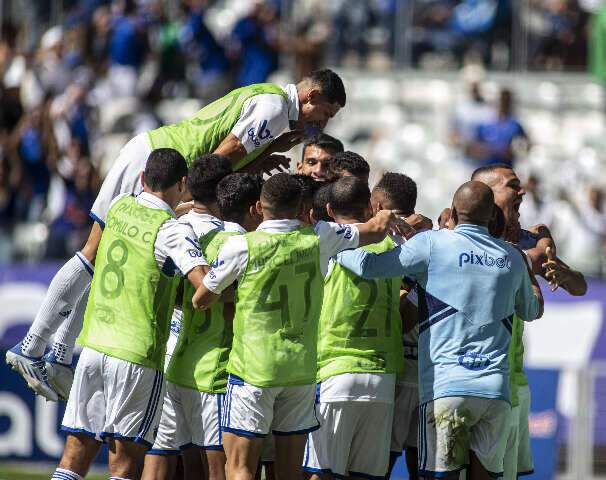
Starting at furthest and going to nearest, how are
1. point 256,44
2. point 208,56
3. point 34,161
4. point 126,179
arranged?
1. point 208,56
2. point 256,44
3. point 34,161
4. point 126,179

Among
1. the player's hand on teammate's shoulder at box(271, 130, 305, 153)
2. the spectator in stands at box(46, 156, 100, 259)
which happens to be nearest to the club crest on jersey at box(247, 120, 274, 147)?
the player's hand on teammate's shoulder at box(271, 130, 305, 153)

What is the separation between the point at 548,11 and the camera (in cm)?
1717

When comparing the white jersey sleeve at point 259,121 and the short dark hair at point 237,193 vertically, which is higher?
the white jersey sleeve at point 259,121

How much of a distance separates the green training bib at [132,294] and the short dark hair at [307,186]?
784 mm

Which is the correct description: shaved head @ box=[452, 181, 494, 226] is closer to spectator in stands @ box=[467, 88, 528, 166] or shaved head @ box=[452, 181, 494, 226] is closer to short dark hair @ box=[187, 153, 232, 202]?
short dark hair @ box=[187, 153, 232, 202]

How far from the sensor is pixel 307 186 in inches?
325

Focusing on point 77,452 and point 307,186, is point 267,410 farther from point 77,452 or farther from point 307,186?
point 307,186

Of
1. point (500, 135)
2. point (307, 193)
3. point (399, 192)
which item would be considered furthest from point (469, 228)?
point (500, 135)

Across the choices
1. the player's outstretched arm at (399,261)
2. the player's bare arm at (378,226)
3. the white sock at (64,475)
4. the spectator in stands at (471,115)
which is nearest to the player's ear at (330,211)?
the player's bare arm at (378,226)

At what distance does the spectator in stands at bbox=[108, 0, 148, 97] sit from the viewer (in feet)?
61.0

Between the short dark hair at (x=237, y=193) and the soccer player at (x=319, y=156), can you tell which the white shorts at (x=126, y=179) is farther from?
the soccer player at (x=319, y=156)

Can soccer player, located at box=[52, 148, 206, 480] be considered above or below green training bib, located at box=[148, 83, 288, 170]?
below

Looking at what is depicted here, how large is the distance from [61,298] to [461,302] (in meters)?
2.57

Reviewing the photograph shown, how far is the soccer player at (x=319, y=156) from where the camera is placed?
29.4 feet
